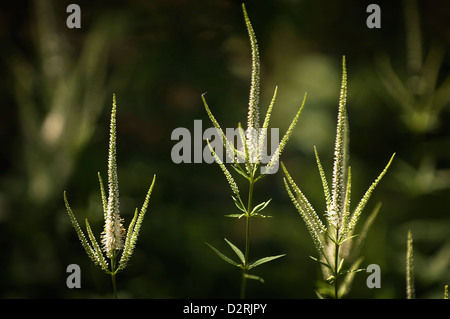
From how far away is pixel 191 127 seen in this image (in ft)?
5.88

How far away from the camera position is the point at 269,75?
1998mm

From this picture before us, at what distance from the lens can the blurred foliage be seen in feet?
4.70

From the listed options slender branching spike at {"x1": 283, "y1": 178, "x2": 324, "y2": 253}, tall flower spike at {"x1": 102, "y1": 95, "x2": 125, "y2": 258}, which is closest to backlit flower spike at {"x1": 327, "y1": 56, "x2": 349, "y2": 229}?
slender branching spike at {"x1": 283, "y1": 178, "x2": 324, "y2": 253}

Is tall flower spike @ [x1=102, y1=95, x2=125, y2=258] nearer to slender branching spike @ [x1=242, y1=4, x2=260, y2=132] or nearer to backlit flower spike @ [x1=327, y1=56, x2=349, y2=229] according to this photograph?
slender branching spike @ [x1=242, y1=4, x2=260, y2=132]

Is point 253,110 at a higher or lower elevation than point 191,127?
lower

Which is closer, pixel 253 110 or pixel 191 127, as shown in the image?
pixel 253 110

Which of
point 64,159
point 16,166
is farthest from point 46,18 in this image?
point 16,166

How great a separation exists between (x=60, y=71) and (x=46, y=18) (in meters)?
0.16

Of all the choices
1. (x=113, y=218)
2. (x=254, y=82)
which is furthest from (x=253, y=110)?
(x=113, y=218)

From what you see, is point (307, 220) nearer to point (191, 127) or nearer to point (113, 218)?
point (113, 218)

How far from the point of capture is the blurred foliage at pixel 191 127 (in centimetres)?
143

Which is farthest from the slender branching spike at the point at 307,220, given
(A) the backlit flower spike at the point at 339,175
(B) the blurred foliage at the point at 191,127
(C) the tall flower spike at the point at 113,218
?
(B) the blurred foliage at the point at 191,127

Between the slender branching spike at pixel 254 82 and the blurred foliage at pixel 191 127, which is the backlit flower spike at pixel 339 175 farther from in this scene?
the blurred foliage at pixel 191 127
